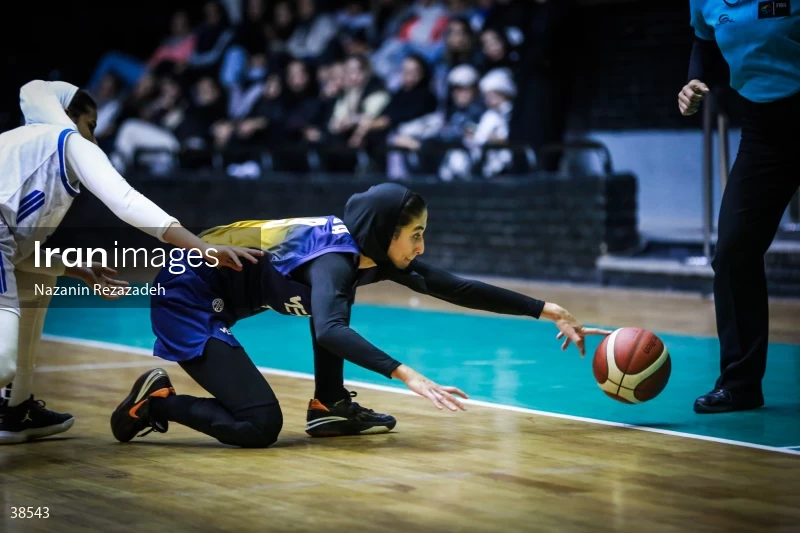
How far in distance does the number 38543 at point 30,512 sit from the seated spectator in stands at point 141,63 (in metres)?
13.4

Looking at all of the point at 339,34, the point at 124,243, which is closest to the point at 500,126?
the point at 339,34

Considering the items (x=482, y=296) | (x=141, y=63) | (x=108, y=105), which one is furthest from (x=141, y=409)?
(x=141, y=63)

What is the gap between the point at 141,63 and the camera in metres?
17.9

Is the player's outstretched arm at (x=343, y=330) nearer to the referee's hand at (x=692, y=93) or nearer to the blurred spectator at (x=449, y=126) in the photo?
the referee's hand at (x=692, y=93)

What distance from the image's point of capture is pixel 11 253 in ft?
15.3

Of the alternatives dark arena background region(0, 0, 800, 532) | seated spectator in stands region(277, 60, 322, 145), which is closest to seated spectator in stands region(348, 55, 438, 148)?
dark arena background region(0, 0, 800, 532)

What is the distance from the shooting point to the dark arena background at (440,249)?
13.2 ft

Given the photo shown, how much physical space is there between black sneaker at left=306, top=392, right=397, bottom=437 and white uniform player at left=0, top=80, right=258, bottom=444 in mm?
808

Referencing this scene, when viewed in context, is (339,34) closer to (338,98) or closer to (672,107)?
(338,98)

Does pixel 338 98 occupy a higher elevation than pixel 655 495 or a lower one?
higher

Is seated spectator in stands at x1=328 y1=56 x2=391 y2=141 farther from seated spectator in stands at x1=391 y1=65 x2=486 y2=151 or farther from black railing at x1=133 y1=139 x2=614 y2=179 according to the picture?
seated spectator in stands at x1=391 y1=65 x2=486 y2=151

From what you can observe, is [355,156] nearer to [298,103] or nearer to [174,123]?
[298,103]

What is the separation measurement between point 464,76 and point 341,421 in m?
7.69

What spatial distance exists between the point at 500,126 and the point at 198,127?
4607mm
